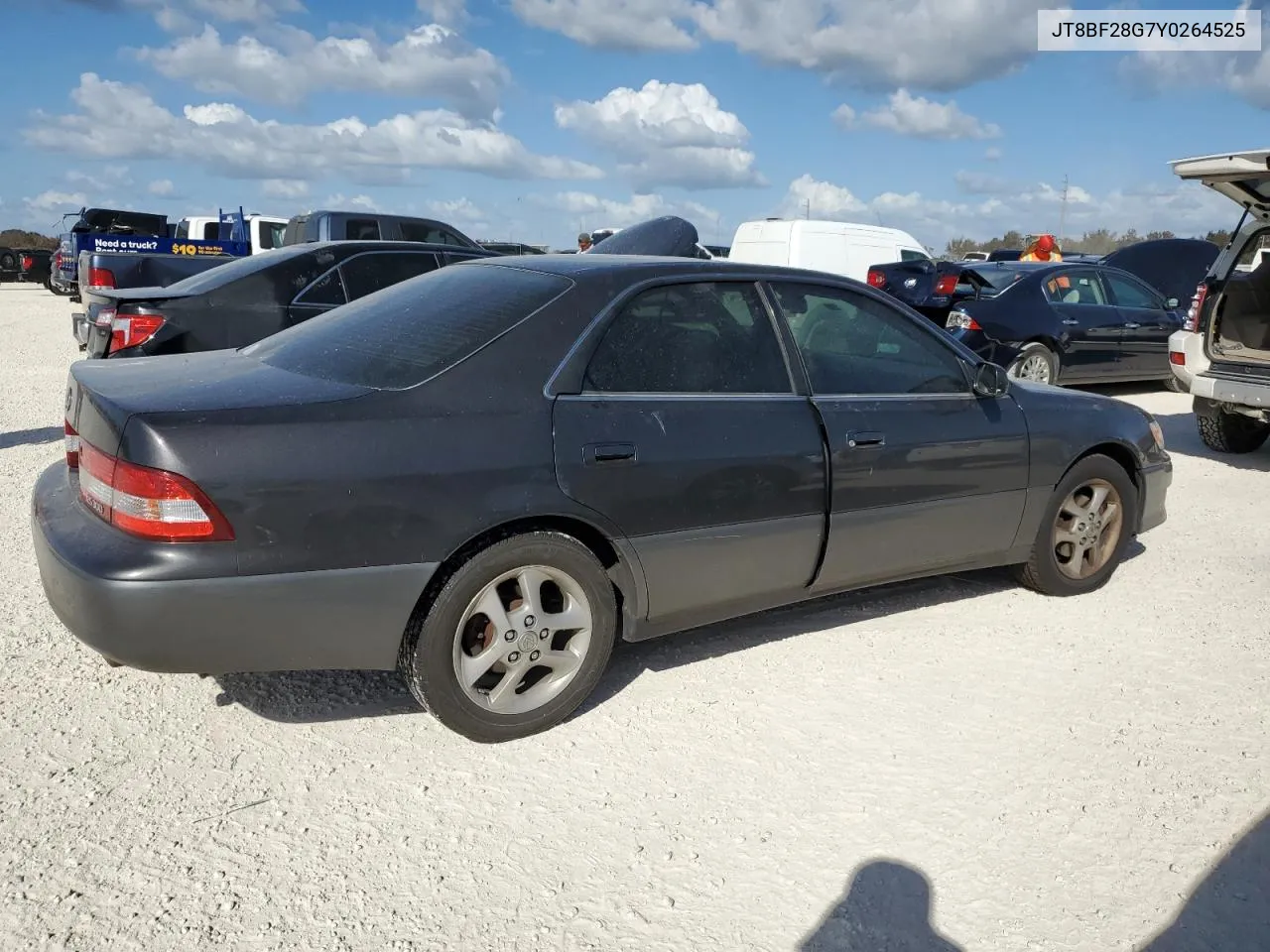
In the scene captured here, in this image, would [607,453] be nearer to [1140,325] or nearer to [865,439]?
[865,439]

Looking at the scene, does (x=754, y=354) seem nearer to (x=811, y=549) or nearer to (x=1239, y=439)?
(x=811, y=549)

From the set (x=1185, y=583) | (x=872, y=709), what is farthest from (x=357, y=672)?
(x=1185, y=583)

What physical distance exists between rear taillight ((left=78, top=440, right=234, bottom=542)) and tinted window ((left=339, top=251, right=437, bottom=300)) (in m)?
5.11

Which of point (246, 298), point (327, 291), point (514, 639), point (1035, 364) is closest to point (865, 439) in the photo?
point (514, 639)

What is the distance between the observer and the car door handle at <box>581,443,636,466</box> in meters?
3.21

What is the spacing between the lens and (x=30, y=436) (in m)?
7.56

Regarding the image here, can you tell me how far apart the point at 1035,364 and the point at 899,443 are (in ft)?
23.9

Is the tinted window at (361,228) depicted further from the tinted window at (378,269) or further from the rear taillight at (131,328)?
the rear taillight at (131,328)

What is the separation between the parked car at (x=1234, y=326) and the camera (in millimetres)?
7414

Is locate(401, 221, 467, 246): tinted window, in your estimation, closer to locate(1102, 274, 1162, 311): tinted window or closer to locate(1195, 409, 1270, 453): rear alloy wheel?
locate(1102, 274, 1162, 311): tinted window

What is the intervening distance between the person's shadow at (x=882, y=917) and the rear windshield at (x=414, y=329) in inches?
73.9

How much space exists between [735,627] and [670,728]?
0.96 metres

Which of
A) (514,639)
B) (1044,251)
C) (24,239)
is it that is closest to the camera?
(514,639)

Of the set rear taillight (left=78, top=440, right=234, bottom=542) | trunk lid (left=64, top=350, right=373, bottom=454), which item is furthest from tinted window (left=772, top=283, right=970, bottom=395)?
rear taillight (left=78, top=440, right=234, bottom=542)
